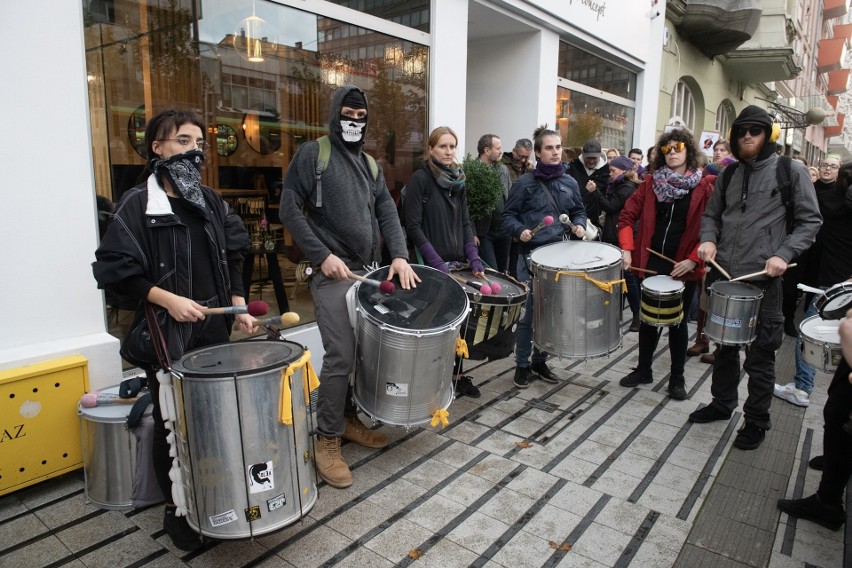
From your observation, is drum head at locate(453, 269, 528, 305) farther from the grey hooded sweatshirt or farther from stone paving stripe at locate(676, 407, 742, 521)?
stone paving stripe at locate(676, 407, 742, 521)

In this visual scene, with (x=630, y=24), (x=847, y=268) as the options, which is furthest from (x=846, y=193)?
(x=630, y=24)

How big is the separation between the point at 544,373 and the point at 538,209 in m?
1.35

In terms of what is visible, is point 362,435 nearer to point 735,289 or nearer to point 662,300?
point 662,300

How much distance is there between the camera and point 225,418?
7.11ft

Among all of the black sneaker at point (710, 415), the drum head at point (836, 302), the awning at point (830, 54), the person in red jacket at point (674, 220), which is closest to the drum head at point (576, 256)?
the person in red jacket at point (674, 220)

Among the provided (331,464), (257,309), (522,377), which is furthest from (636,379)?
(257,309)

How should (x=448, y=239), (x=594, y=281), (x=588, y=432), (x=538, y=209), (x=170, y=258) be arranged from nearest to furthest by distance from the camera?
(x=170, y=258)
(x=594, y=281)
(x=588, y=432)
(x=448, y=239)
(x=538, y=209)

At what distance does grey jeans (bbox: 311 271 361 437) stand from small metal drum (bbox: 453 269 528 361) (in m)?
0.71

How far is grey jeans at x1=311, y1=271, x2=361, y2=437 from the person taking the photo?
3277mm

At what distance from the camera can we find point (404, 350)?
2.94 meters

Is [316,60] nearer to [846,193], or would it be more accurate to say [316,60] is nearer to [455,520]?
[455,520]

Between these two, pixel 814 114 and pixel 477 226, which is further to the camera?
pixel 814 114

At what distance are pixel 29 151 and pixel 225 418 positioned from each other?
6.49 ft

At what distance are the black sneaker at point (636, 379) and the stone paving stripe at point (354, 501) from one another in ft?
5.87
